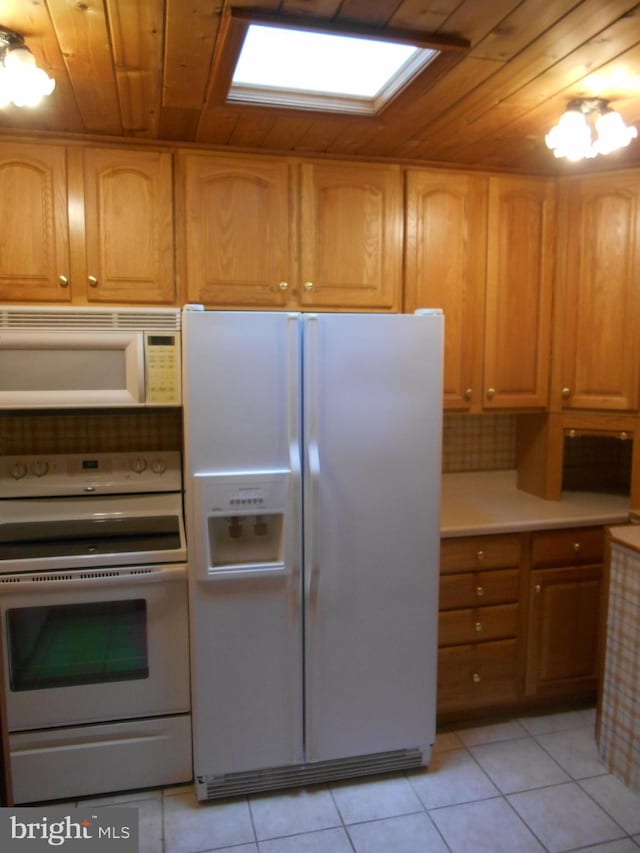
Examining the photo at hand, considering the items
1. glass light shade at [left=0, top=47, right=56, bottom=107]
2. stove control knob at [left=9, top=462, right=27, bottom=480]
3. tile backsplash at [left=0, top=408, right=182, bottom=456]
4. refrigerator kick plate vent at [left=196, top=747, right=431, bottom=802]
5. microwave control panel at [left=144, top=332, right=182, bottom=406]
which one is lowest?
refrigerator kick plate vent at [left=196, top=747, right=431, bottom=802]

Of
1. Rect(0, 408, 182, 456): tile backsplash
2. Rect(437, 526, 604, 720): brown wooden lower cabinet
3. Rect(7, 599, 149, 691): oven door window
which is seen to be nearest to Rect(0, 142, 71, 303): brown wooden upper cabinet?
Rect(0, 408, 182, 456): tile backsplash

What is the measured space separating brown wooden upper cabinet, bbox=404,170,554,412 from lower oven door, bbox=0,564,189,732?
4.57 ft

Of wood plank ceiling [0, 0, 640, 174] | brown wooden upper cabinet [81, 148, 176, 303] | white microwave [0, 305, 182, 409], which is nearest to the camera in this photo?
wood plank ceiling [0, 0, 640, 174]

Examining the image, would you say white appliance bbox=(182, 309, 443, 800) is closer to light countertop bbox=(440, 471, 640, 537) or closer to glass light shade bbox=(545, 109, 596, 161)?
light countertop bbox=(440, 471, 640, 537)

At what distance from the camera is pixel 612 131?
1.84 m

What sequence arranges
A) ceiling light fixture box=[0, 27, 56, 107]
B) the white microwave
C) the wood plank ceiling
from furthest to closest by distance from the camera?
the white microwave, ceiling light fixture box=[0, 27, 56, 107], the wood plank ceiling

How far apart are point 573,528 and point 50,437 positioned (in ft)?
7.02

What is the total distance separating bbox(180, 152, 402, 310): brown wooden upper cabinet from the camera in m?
2.19

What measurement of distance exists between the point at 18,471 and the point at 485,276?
1.99 m

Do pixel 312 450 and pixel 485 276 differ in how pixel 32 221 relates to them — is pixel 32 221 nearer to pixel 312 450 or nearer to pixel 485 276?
pixel 312 450

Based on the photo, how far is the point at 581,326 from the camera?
2.51m

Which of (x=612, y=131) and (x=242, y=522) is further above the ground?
(x=612, y=131)

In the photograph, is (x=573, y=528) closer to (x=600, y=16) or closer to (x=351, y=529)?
(x=351, y=529)

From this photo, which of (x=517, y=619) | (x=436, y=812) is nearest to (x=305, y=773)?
(x=436, y=812)
